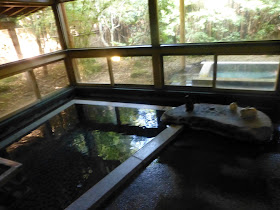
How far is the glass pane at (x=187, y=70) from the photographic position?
5390mm

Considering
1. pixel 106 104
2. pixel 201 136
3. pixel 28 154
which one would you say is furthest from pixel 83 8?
pixel 201 136

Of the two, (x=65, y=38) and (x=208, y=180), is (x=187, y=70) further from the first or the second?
(x=65, y=38)

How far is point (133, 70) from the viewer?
6.30m

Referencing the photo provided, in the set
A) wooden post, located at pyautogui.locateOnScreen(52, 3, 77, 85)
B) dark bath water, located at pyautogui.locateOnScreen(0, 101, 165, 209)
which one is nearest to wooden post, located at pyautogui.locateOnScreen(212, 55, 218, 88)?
dark bath water, located at pyautogui.locateOnScreen(0, 101, 165, 209)

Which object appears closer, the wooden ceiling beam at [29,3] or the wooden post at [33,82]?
the wooden ceiling beam at [29,3]

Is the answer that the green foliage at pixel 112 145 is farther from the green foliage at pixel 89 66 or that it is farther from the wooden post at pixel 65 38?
the wooden post at pixel 65 38

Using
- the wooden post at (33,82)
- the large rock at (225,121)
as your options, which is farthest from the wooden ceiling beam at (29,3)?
the large rock at (225,121)

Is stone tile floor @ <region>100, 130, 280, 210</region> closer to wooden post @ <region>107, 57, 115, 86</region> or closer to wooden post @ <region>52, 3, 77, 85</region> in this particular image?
wooden post @ <region>107, 57, 115, 86</region>

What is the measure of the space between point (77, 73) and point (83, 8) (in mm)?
2207

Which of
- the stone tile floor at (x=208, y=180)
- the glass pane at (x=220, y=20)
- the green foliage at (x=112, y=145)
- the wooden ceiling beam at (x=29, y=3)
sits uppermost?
the wooden ceiling beam at (x=29, y=3)

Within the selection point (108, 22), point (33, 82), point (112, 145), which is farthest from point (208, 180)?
point (33, 82)

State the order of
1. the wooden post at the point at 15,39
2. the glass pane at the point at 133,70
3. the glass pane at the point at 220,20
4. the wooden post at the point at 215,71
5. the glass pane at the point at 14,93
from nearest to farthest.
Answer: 1. the glass pane at the point at 220,20
2. the wooden post at the point at 215,71
3. the glass pane at the point at 14,93
4. the wooden post at the point at 15,39
5. the glass pane at the point at 133,70

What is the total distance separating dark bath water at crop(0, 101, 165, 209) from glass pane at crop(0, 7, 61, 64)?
6.72 feet

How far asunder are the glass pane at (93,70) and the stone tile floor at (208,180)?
3.86 meters
